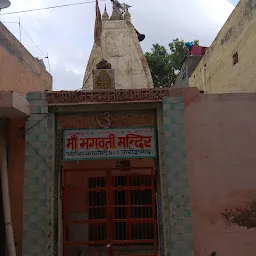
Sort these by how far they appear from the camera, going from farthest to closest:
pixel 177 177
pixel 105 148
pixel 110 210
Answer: pixel 110 210, pixel 105 148, pixel 177 177

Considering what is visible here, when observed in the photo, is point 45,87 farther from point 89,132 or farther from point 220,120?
point 220,120

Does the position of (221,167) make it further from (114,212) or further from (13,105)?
(114,212)

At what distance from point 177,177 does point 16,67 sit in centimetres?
496

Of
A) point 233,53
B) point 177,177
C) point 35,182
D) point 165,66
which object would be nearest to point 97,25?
point 233,53

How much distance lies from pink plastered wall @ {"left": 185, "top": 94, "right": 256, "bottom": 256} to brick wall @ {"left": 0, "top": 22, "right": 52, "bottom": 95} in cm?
381

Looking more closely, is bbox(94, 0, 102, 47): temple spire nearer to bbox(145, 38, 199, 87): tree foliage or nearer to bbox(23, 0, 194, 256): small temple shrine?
bbox(23, 0, 194, 256): small temple shrine

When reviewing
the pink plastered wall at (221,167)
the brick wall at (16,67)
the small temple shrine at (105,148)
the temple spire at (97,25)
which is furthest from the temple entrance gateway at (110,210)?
the temple spire at (97,25)

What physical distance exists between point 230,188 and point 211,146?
2.41 ft

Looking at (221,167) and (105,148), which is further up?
(105,148)

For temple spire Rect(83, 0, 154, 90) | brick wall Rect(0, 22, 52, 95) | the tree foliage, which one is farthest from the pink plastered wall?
the tree foliage

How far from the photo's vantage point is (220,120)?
563 centimetres

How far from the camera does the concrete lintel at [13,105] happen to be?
4980mm

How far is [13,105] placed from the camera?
499cm

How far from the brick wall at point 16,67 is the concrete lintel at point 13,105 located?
1.69 metres
